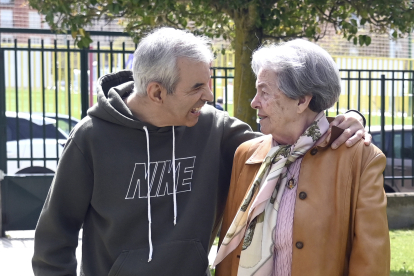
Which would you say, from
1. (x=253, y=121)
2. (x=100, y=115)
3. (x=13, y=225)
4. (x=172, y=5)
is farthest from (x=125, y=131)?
(x=13, y=225)

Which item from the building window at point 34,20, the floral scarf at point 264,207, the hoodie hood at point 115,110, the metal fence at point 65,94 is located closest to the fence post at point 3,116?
the metal fence at point 65,94

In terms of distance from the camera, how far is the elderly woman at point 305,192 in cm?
220

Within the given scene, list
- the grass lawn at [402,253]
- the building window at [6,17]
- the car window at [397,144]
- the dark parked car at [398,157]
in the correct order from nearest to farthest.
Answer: the grass lawn at [402,253], the dark parked car at [398,157], the car window at [397,144], the building window at [6,17]

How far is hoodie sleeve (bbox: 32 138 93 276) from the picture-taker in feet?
8.06

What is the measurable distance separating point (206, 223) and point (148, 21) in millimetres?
3337

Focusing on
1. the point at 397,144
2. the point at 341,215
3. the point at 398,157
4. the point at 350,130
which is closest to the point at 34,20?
the point at 397,144

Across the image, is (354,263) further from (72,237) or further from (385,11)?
(385,11)

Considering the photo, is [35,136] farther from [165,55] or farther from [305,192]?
[305,192]

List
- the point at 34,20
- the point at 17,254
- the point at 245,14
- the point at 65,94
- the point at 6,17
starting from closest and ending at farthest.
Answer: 1. the point at 245,14
2. the point at 17,254
3. the point at 65,94
4. the point at 34,20
5. the point at 6,17

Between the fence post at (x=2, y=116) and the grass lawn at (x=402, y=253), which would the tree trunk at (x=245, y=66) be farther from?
the fence post at (x=2, y=116)

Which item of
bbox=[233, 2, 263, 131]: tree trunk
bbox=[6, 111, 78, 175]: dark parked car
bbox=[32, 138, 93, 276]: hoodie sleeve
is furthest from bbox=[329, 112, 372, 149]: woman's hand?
bbox=[6, 111, 78, 175]: dark parked car

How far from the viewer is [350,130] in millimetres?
2342

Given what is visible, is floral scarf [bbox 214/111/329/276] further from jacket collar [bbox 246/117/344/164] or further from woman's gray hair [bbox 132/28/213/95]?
woman's gray hair [bbox 132/28/213/95]

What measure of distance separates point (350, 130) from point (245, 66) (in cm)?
314
